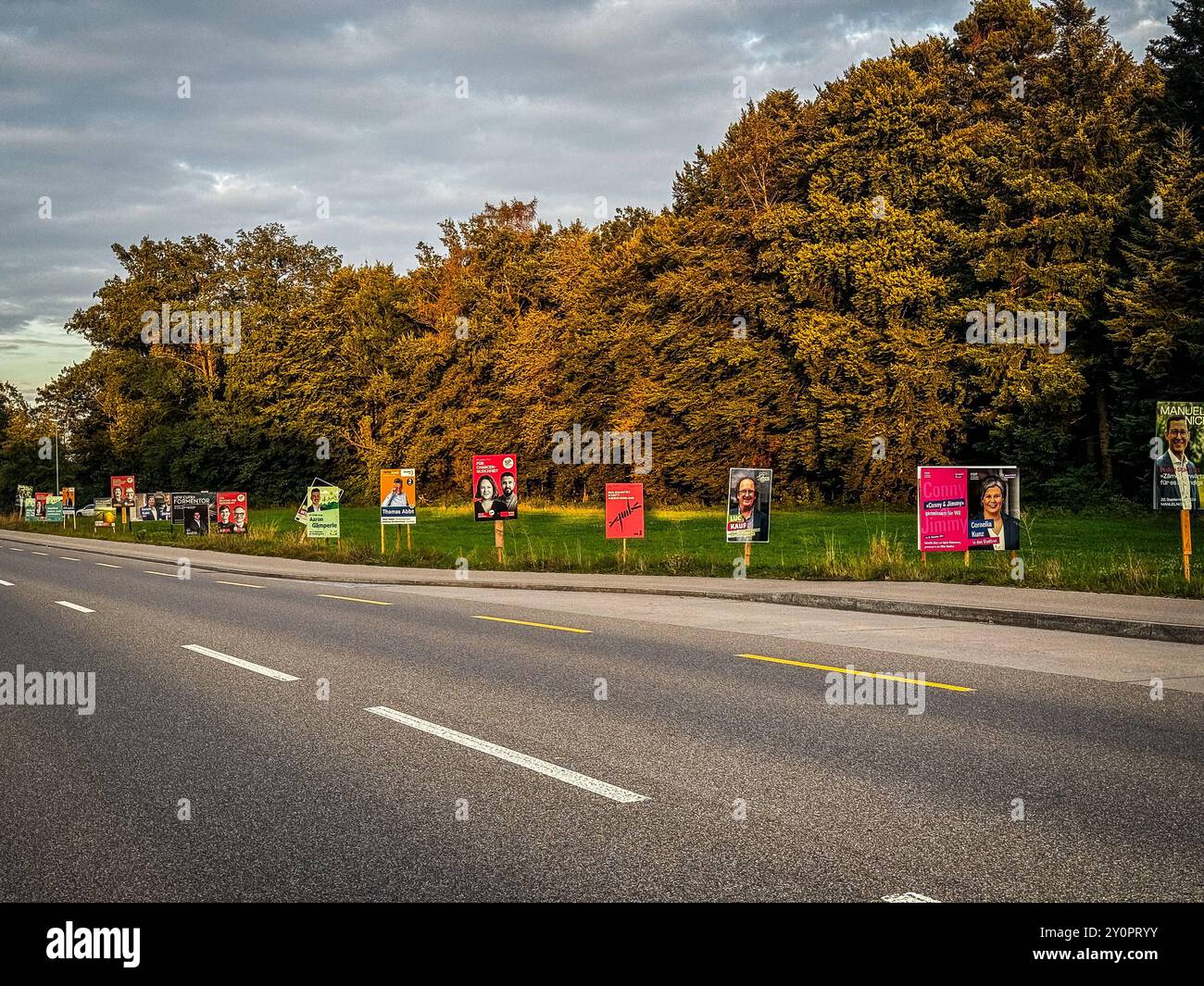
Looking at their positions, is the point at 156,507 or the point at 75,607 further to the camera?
the point at 156,507

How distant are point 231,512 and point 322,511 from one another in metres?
12.3

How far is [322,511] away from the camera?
3064cm

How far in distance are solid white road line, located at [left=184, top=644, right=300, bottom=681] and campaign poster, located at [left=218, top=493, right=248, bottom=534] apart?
98.3 ft

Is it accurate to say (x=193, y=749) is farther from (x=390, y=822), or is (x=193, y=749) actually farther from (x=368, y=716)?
(x=390, y=822)

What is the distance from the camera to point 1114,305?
4194 centimetres

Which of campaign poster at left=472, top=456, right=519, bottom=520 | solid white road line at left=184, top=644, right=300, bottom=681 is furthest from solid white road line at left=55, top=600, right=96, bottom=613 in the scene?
campaign poster at left=472, top=456, right=519, bottom=520

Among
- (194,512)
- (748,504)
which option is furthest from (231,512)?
(748,504)

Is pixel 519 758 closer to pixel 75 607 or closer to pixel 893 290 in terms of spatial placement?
pixel 75 607

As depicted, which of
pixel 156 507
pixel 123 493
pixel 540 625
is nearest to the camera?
pixel 540 625

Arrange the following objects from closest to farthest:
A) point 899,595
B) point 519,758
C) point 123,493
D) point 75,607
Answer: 1. point 519,758
2. point 899,595
3. point 75,607
4. point 123,493

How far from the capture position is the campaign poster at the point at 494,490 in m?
25.0

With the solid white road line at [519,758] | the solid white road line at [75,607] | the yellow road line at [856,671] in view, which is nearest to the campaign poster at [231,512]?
the solid white road line at [75,607]

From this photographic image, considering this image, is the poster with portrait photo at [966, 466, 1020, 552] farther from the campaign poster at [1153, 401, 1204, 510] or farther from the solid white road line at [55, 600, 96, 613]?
the solid white road line at [55, 600, 96, 613]
